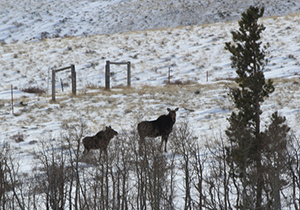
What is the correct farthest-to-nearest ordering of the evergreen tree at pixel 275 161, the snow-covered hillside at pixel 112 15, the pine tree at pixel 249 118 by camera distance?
the snow-covered hillside at pixel 112 15, the pine tree at pixel 249 118, the evergreen tree at pixel 275 161

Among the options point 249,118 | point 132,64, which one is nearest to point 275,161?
point 249,118

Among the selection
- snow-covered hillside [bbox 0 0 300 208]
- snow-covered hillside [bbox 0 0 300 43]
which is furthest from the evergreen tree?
snow-covered hillside [bbox 0 0 300 43]

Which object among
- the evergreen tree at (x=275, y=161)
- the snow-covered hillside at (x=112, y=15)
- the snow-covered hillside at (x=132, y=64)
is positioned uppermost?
the snow-covered hillside at (x=112, y=15)

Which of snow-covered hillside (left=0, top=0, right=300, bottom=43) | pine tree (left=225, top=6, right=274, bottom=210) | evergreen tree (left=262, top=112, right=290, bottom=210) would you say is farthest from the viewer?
snow-covered hillside (left=0, top=0, right=300, bottom=43)

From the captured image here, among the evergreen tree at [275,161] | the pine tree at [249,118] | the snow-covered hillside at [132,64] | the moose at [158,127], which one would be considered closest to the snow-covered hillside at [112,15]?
the snow-covered hillside at [132,64]

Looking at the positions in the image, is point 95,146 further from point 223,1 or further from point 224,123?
point 223,1

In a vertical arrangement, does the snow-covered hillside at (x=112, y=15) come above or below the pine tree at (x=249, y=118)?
above

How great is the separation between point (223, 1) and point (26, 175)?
40850mm

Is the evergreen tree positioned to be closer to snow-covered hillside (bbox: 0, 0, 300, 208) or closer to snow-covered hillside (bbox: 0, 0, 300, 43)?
snow-covered hillside (bbox: 0, 0, 300, 208)

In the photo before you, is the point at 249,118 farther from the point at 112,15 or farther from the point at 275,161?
→ the point at 112,15

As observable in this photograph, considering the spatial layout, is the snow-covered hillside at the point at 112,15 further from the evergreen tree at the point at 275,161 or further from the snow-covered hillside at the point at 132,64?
the evergreen tree at the point at 275,161

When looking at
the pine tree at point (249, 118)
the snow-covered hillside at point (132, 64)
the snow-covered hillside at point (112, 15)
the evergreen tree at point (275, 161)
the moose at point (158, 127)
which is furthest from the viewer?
the snow-covered hillside at point (112, 15)

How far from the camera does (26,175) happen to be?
12531mm

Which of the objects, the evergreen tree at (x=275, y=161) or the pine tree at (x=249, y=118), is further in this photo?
the pine tree at (x=249, y=118)
